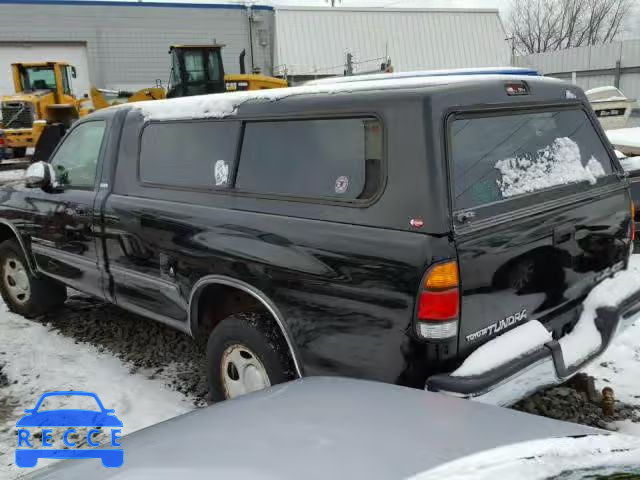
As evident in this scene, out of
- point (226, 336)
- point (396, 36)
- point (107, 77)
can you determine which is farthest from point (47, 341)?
A: point (396, 36)

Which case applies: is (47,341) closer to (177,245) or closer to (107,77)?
(177,245)

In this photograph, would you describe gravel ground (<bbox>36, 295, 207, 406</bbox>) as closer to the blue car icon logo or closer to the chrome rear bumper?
the blue car icon logo

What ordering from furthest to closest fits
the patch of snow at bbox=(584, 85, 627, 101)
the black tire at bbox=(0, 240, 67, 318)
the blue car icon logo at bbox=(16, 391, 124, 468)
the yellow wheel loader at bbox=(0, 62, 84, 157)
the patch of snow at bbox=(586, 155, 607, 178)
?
the yellow wheel loader at bbox=(0, 62, 84, 157) → the patch of snow at bbox=(584, 85, 627, 101) → the black tire at bbox=(0, 240, 67, 318) → the patch of snow at bbox=(586, 155, 607, 178) → the blue car icon logo at bbox=(16, 391, 124, 468)

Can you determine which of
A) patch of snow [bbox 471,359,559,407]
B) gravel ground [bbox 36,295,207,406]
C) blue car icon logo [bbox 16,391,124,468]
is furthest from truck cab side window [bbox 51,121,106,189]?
patch of snow [bbox 471,359,559,407]

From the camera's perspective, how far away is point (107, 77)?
3122 centimetres

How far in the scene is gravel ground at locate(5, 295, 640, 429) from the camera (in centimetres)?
335

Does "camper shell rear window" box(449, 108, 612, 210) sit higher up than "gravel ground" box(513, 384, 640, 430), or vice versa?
"camper shell rear window" box(449, 108, 612, 210)

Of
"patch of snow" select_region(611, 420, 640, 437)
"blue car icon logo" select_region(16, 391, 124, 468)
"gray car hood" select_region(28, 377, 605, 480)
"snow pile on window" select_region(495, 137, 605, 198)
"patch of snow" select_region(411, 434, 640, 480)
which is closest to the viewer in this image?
"patch of snow" select_region(411, 434, 640, 480)

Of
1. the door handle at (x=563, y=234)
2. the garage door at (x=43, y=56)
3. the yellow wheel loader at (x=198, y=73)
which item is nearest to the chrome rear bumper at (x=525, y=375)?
the door handle at (x=563, y=234)

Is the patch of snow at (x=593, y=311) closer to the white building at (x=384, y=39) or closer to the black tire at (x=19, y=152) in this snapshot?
the black tire at (x=19, y=152)

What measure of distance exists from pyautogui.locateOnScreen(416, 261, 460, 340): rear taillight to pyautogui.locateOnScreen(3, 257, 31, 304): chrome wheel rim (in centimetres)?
407

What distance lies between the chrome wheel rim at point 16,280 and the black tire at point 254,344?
108 inches

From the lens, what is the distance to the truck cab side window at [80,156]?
13.8ft

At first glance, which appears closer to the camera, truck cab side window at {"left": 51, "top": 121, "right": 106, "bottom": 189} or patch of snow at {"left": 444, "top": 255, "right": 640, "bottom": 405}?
patch of snow at {"left": 444, "top": 255, "right": 640, "bottom": 405}
